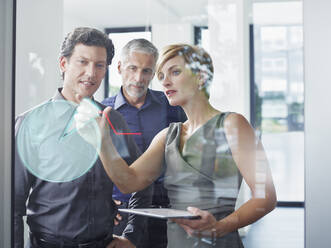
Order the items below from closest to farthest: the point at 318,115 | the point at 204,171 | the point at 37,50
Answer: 1. the point at 318,115
2. the point at 204,171
3. the point at 37,50

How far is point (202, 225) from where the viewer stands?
1.98 metres

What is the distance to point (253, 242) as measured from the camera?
76.0 inches

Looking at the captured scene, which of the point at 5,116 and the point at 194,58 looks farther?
the point at 5,116

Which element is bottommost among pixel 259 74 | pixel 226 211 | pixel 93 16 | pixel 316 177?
pixel 226 211

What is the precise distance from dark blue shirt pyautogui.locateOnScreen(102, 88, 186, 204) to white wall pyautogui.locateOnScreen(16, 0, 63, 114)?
1.60ft

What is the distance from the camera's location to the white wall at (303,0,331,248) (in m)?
1.83

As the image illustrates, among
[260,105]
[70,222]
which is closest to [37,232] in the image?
[70,222]

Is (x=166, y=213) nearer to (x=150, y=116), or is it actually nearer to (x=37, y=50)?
(x=150, y=116)

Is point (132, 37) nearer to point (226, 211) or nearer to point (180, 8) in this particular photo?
point (180, 8)

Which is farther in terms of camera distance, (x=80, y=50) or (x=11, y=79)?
(x=11, y=79)

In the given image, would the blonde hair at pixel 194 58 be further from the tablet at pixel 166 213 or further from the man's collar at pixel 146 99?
the tablet at pixel 166 213

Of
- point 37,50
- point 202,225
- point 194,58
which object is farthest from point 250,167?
point 37,50

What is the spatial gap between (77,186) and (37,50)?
85cm

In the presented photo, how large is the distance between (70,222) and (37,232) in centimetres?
23
